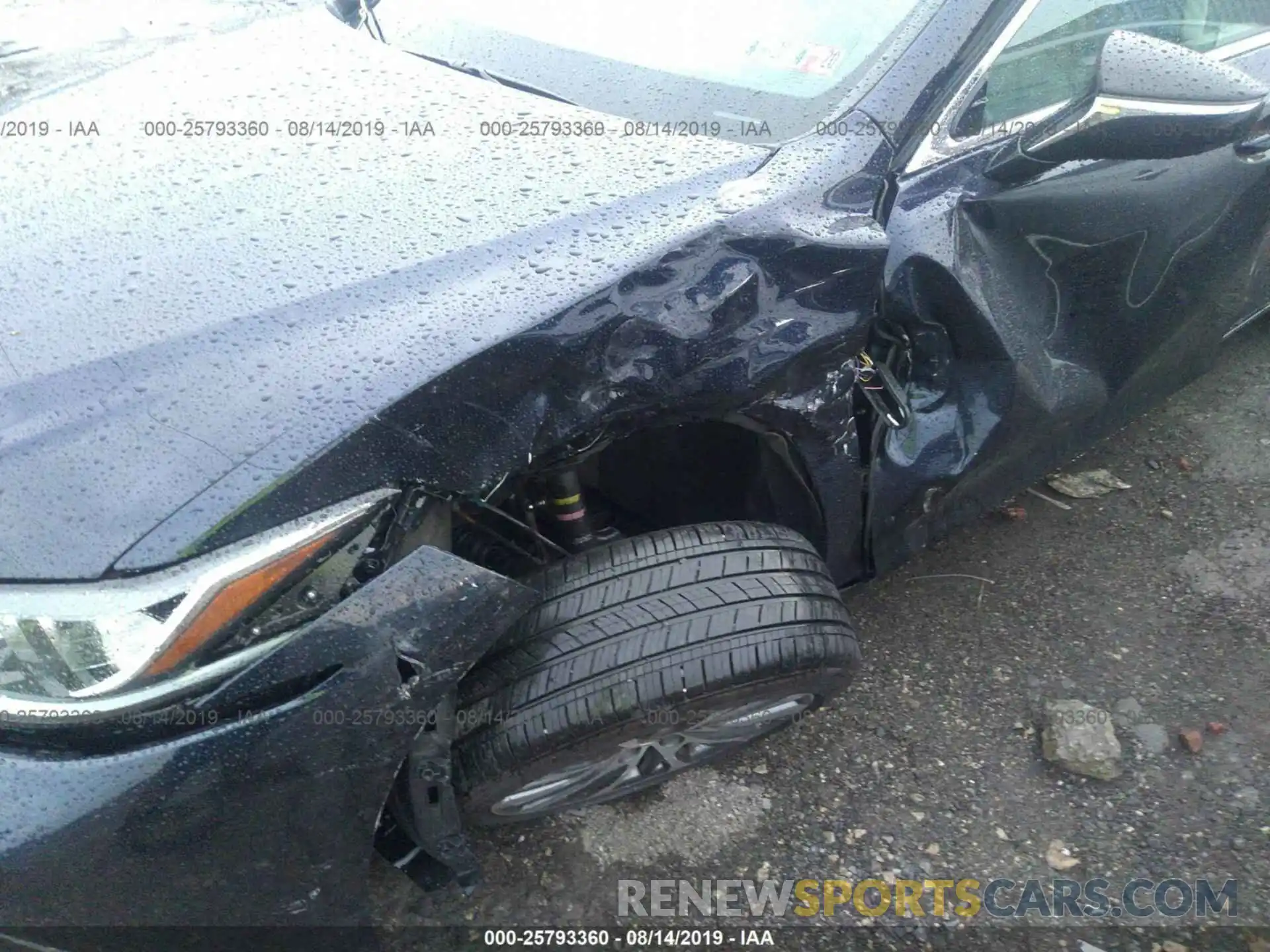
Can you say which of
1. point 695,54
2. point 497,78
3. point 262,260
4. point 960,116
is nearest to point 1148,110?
point 960,116

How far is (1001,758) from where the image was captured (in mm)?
2285

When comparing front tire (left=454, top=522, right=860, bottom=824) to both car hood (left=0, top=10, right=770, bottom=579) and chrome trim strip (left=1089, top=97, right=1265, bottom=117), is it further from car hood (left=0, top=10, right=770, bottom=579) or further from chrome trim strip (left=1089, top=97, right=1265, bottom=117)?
chrome trim strip (left=1089, top=97, right=1265, bottom=117)

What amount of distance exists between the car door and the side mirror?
0.06 metres

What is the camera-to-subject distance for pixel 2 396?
1442 mm

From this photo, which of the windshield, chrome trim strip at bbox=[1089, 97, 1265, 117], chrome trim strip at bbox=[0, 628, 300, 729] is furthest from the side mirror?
chrome trim strip at bbox=[0, 628, 300, 729]

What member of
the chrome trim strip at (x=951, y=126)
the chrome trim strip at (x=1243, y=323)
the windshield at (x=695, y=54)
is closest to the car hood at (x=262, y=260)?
the windshield at (x=695, y=54)

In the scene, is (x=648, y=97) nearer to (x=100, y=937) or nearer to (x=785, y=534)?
(x=785, y=534)

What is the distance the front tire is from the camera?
1.69 metres

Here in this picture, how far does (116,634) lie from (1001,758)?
1.80 metres

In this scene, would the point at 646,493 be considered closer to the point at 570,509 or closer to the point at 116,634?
the point at 570,509

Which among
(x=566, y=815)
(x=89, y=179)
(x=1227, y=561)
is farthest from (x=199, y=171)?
(x=1227, y=561)

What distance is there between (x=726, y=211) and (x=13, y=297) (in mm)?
1129

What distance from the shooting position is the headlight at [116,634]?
128cm

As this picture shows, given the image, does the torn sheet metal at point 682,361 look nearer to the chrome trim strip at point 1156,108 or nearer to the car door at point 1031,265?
the car door at point 1031,265
